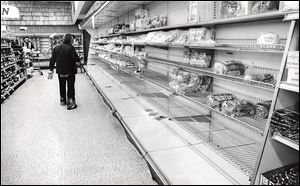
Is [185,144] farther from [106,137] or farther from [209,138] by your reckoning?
[106,137]

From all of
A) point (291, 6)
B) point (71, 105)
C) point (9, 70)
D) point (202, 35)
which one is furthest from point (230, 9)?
point (9, 70)

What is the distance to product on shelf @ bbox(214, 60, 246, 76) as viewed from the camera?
2.12 metres

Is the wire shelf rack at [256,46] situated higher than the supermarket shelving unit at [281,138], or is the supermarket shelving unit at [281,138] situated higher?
the wire shelf rack at [256,46]

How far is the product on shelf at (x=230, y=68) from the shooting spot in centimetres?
212

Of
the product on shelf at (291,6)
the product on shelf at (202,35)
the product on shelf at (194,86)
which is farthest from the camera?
the product on shelf at (194,86)

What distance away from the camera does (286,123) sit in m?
1.30

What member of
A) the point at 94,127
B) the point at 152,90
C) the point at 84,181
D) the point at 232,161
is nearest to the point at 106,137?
the point at 94,127

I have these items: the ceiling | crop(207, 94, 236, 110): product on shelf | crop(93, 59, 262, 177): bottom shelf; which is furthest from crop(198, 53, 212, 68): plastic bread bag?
the ceiling

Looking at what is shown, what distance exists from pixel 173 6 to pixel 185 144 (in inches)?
91.6

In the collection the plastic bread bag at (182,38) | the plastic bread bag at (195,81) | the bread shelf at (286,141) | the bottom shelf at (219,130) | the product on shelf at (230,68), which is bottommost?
the bottom shelf at (219,130)

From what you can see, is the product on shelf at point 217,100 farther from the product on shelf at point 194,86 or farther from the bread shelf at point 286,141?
the bread shelf at point 286,141

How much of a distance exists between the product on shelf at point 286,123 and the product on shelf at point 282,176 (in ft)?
0.88

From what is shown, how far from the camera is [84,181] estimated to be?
7.18 ft

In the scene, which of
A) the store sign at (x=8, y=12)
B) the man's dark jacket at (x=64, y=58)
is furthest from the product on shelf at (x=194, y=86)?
the store sign at (x=8, y=12)
